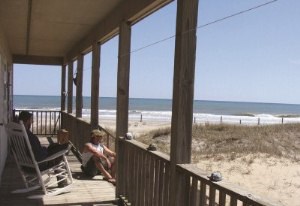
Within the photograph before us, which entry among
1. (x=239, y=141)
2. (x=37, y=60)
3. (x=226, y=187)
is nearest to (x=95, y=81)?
(x=226, y=187)

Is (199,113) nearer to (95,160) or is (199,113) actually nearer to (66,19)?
(95,160)

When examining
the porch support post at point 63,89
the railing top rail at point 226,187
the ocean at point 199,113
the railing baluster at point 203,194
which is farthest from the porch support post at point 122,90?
the ocean at point 199,113

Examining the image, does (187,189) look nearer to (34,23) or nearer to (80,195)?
(80,195)

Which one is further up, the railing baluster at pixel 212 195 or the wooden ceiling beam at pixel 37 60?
the wooden ceiling beam at pixel 37 60

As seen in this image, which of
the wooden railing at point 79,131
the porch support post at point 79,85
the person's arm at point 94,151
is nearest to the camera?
the person's arm at point 94,151

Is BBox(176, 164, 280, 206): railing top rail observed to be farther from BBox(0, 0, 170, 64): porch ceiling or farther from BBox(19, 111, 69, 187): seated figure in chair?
BBox(19, 111, 69, 187): seated figure in chair

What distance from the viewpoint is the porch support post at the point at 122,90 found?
4.37 metres

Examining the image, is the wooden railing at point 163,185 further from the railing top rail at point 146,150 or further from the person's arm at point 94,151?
the person's arm at point 94,151

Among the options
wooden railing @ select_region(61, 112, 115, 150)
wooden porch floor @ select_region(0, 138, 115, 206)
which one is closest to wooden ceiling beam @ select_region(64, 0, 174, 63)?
wooden railing @ select_region(61, 112, 115, 150)

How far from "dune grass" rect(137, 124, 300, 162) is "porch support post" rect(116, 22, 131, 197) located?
288 inches

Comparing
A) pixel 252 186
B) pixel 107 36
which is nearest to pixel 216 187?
pixel 107 36

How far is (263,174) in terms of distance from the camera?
10250 millimetres

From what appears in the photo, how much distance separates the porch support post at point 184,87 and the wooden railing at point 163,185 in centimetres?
3

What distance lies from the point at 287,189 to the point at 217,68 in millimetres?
31945
